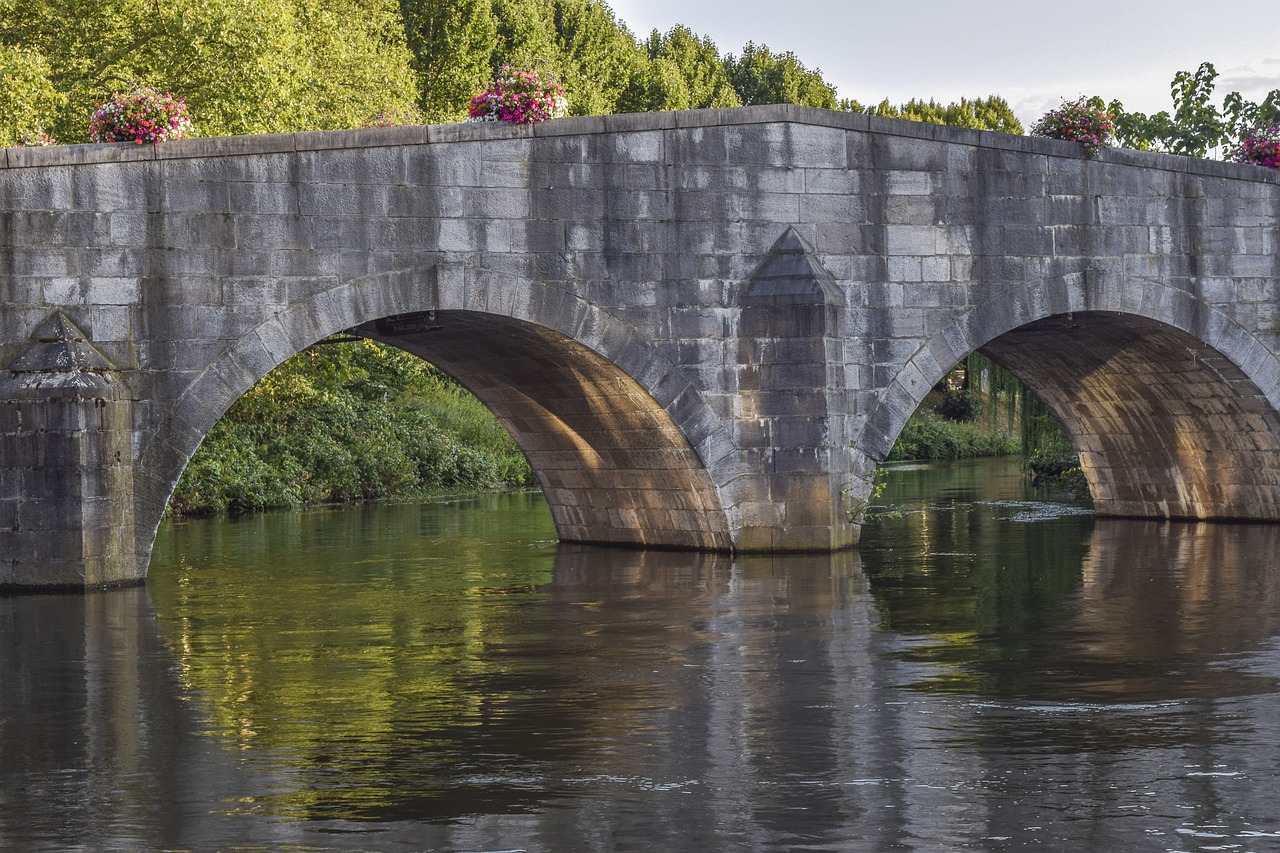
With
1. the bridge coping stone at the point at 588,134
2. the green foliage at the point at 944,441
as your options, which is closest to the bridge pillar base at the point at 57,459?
the bridge coping stone at the point at 588,134

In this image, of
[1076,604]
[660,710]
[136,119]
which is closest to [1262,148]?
[1076,604]

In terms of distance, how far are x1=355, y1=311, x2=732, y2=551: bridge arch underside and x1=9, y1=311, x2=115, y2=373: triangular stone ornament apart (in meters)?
3.02

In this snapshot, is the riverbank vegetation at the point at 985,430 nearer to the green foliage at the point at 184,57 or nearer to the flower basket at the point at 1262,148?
the flower basket at the point at 1262,148

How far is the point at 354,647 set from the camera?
1159 cm

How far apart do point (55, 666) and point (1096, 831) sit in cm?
669

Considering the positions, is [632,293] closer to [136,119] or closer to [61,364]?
[136,119]

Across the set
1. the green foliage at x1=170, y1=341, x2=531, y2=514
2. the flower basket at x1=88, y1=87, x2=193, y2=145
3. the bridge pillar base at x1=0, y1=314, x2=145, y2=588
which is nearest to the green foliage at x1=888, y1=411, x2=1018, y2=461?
the green foliage at x1=170, y1=341, x2=531, y2=514

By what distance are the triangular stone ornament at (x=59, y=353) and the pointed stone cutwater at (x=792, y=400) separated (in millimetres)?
5769

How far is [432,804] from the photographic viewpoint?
6.86 metres

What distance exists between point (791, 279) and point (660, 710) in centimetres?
838

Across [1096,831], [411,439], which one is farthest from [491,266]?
[411,439]

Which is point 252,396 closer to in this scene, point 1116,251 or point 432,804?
point 1116,251

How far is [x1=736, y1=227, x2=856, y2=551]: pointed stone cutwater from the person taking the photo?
54.6 ft

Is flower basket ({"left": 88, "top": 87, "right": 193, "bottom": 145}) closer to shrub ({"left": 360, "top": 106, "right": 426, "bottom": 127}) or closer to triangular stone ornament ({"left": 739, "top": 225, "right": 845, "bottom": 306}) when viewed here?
shrub ({"left": 360, "top": 106, "right": 426, "bottom": 127})
